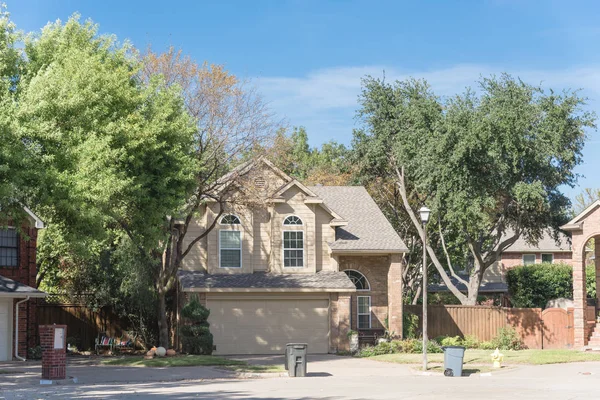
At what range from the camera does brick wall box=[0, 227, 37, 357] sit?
110ft

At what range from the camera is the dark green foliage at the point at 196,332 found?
34.2m

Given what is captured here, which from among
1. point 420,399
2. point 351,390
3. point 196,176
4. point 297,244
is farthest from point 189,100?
point 420,399

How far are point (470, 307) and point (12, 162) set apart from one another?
24.1m

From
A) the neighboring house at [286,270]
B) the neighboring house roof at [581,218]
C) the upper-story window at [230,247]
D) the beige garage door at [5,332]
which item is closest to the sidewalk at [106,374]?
the beige garage door at [5,332]

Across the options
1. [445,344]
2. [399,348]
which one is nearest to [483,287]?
[445,344]

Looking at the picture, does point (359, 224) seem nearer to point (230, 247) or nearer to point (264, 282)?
point (264, 282)

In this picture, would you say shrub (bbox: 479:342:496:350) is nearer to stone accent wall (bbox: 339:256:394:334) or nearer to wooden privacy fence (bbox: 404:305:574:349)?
wooden privacy fence (bbox: 404:305:574:349)

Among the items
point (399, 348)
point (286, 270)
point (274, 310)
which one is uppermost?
point (286, 270)

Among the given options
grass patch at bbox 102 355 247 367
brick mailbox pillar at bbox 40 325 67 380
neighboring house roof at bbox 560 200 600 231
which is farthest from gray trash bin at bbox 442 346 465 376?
neighboring house roof at bbox 560 200 600 231

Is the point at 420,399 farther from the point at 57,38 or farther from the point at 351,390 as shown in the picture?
the point at 57,38

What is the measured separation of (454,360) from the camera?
2670 centimetres

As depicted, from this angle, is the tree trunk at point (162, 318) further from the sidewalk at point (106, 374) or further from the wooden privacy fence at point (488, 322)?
the wooden privacy fence at point (488, 322)

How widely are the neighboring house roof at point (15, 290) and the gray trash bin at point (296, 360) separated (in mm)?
10966

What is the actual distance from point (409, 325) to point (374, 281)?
2.47m
